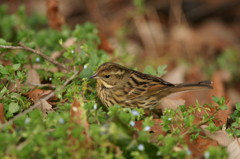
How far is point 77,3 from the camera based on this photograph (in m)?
12.4

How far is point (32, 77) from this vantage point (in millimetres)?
5281

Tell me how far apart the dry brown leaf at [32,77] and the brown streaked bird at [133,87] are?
78 centimetres

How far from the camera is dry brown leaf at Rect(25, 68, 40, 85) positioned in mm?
5133

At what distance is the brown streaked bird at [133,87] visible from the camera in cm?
541

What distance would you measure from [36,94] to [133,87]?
1392 millimetres

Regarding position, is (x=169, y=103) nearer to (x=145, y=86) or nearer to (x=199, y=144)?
(x=145, y=86)

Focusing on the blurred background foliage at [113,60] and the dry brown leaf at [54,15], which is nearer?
the blurred background foliage at [113,60]

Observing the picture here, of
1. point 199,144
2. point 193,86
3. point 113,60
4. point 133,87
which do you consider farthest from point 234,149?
point 113,60

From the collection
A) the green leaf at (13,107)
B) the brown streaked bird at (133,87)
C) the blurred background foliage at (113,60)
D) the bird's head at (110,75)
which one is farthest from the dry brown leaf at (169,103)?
the green leaf at (13,107)

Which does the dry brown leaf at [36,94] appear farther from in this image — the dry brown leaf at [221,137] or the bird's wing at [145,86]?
the dry brown leaf at [221,137]

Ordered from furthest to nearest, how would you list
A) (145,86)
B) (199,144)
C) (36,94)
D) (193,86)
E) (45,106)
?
(145,86)
(193,86)
(36,94)
(45,106)
(199,144)

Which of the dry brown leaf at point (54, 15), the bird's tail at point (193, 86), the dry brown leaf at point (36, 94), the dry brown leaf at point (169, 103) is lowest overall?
the dry brown leaf at point (169, 103)

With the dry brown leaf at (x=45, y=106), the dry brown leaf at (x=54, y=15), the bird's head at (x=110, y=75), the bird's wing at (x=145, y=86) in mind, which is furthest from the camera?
the dry brown leaf at (x=54, y=15)

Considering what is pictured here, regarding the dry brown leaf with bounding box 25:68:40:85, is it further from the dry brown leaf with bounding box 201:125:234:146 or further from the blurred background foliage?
the dry brown leaf with bounding box 201:125:234:146
